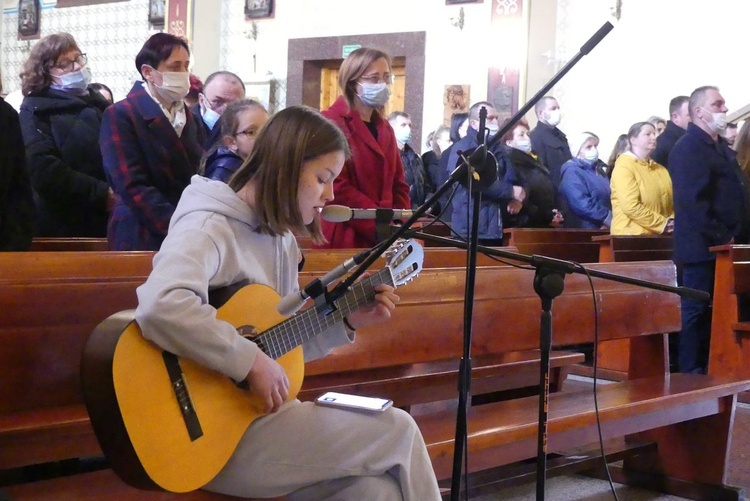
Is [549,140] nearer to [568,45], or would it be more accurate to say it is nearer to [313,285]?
[568,45]

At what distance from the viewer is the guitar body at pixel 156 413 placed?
183cm

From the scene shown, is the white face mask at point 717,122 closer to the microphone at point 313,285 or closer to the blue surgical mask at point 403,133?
the blue surgical mask at point 403,133

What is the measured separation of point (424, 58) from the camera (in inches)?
452

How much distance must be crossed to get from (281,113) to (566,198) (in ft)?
20.0

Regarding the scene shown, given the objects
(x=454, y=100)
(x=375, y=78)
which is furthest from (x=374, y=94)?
(x=454, y=100)

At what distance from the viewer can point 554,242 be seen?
6621 mm

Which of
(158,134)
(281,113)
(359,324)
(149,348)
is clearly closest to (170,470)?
(149,348)

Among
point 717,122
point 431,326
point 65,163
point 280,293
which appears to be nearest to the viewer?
point 280,293

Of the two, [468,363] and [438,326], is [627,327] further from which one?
[468,363]

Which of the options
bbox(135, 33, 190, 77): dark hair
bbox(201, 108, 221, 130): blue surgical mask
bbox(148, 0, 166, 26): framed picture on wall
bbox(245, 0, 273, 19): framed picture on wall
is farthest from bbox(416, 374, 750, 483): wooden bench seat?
bbox(148, 0, 166, 26): framed picture on wall

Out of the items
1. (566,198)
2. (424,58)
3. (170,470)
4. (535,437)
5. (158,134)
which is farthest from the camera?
(424,58)

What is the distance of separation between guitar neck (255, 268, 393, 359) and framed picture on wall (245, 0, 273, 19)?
11.1m

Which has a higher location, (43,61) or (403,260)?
(43,61)

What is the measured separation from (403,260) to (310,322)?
0.27 m
